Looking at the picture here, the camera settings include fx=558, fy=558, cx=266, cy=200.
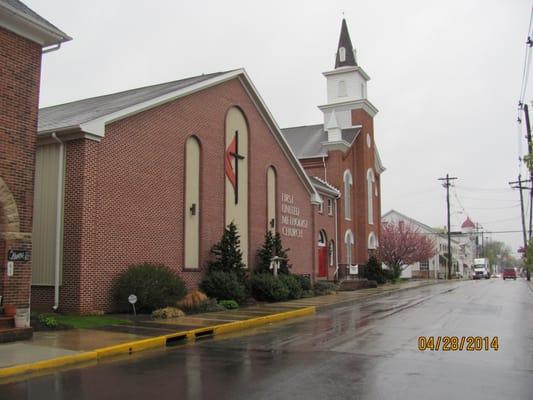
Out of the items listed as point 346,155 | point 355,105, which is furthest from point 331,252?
point 355,105

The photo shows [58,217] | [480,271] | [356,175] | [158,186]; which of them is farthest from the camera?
[480,271]

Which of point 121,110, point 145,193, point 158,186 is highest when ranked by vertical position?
point 121,110

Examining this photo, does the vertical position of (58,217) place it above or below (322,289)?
above

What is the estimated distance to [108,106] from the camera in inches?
822

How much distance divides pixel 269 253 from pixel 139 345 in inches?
595

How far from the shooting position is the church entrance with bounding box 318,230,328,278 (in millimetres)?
38963

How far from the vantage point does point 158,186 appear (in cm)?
2066

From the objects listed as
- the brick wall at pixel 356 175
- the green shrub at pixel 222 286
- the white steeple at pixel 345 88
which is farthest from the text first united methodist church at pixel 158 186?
the white steeple at pixel 345 88

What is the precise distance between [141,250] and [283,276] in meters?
8.96

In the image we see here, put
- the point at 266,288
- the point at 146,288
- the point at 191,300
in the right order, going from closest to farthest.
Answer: the point at 146,288 → the point at 191,300 → the point at 266,288

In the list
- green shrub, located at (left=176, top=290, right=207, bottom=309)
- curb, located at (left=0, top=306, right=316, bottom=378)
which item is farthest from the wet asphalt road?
green shrub, located at (left=176, top=290, right=207, bottom=309)

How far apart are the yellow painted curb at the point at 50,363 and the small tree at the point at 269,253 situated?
1614cm

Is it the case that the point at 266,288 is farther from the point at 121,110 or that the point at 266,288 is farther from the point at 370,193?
the point at 370,193
